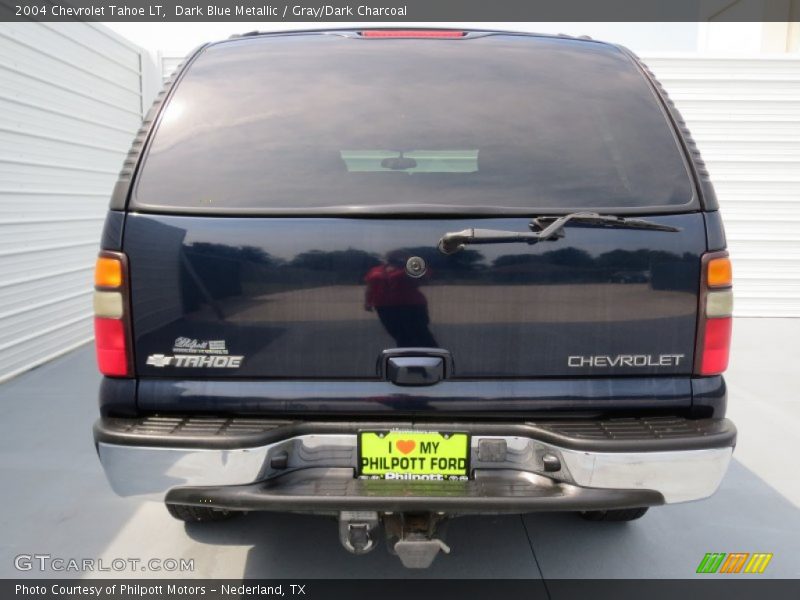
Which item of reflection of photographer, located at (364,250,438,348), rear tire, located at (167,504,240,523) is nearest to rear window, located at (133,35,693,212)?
reflection of photographer, located at (364,250,438,348)

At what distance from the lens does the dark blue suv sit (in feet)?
6.28

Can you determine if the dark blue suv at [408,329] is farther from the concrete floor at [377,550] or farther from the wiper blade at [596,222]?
the concrete floor at [377,550]

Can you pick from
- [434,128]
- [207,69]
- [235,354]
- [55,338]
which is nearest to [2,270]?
[55,338]

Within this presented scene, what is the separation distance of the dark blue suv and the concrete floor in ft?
2.40

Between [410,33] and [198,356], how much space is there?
4.85 feet

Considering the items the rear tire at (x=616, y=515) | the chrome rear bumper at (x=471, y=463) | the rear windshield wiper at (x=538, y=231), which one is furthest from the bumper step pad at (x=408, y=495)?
the rear tire at (x=616, y=515)

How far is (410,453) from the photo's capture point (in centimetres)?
195

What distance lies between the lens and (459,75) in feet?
7.41

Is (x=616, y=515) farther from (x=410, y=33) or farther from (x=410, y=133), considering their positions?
(x=410, y=33)

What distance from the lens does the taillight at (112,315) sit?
1.96 m

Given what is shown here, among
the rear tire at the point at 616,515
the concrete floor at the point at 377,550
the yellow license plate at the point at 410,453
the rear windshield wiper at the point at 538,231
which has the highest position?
the rear windshield wiper at the point at 538,231

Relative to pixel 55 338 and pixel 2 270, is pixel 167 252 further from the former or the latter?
pixel 55 338

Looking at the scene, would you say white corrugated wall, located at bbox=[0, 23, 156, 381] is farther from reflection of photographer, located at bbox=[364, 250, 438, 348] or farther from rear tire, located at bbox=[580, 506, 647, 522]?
rear tire, located at bbox=[580, 506, 647, 522]

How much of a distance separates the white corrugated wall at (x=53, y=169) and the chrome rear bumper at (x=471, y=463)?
3.82 meters
